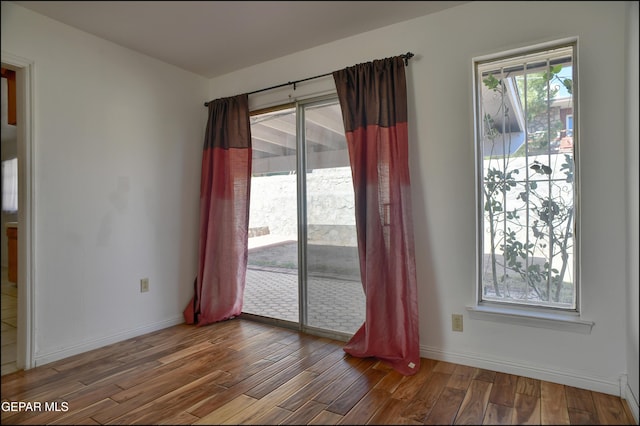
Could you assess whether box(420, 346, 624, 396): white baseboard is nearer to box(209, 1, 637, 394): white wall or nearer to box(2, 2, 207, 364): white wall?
box(209, 1, 637, 394): white wall

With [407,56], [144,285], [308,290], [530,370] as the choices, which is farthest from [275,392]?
[407,56]

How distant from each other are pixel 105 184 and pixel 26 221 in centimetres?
58

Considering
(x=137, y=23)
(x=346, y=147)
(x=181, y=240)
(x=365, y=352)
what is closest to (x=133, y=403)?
(x=365, y=352)

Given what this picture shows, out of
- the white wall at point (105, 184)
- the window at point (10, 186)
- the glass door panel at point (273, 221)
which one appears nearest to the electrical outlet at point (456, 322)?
the glass door panel at point (273, 221)

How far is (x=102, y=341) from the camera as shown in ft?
9.19

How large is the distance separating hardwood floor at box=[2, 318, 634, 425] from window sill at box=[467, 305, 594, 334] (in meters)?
0.34

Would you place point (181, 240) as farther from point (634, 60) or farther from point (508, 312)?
point (634, 60)

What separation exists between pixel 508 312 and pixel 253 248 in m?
2.22

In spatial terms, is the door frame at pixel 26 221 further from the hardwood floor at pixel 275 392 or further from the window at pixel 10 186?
the window at pixel 10 186

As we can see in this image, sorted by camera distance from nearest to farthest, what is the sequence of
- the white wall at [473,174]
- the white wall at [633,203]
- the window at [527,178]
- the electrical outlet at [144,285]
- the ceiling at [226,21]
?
the white wall at [633,203] < the white wall at [473,174] < the window at [527,178] < the ceiling at [226,21] < the electrical outlet at [144,285]

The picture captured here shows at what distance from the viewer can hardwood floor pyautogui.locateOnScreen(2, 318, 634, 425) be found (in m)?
1.83

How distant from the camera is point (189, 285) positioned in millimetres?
3514

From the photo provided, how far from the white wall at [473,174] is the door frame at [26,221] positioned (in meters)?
2.11

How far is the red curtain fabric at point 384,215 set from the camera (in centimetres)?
245
